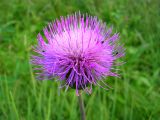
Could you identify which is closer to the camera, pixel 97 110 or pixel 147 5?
pixel 97 110

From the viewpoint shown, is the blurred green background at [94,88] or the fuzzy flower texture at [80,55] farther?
the blurred green background at [94,88]

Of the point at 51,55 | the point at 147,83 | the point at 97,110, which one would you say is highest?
the point at 51,55

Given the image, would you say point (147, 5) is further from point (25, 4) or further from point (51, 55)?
point (51, 55)

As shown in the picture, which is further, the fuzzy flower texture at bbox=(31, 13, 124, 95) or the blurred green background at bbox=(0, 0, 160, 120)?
the blurred green background at bbox=(0, 0, 160, 120)

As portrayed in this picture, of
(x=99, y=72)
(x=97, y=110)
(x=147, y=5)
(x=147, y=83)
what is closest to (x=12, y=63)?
(x=97, y=110)
